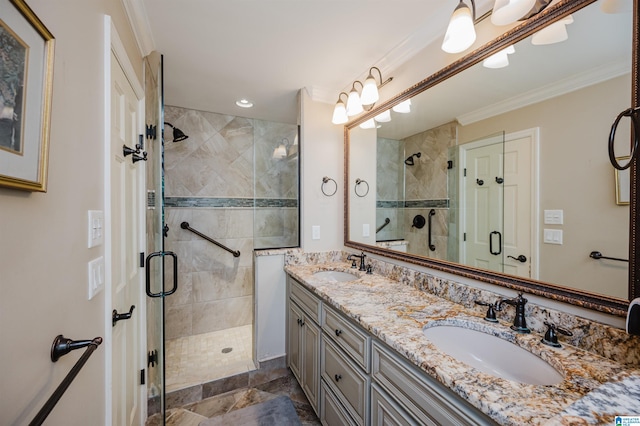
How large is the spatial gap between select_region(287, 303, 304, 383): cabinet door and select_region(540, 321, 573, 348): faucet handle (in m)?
1.36

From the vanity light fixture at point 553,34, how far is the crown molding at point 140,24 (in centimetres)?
188

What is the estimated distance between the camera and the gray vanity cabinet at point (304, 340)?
1656mm

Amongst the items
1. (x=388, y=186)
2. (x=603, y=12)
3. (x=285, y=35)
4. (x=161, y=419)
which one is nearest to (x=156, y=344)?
(x=161, y=419)

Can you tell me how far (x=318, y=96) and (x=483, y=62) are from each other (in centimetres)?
137

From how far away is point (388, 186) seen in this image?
6.62ft

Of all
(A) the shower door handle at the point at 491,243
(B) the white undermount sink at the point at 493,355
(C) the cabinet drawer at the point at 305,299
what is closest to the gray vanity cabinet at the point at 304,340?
(C) the cabinet drawer at the point at 305,299

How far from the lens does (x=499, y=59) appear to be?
1223 mm

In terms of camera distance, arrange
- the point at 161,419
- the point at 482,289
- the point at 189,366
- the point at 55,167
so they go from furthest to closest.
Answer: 1. the point at 189,366
2. the point at 161,419
3. the point at 482,289
4. the point at 55,167

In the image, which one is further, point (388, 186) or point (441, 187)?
point (388, 186)

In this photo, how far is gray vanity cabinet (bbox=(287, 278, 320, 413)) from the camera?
166 centimetres

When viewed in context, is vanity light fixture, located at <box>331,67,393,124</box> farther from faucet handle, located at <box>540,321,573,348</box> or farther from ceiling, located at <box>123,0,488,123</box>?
faucet handle, located at <box>540,321,573,348</box>

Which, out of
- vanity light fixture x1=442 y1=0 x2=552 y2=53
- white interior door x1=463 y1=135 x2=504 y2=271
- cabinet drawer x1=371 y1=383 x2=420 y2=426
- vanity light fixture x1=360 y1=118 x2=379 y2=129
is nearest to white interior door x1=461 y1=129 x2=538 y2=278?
white interior door x1=463 y1=135 x2=504 y2=271

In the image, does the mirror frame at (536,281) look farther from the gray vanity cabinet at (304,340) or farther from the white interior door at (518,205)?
the gray vanity cabinet at (304,340)

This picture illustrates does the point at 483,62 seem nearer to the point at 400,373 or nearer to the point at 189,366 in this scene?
the point at 400,373
